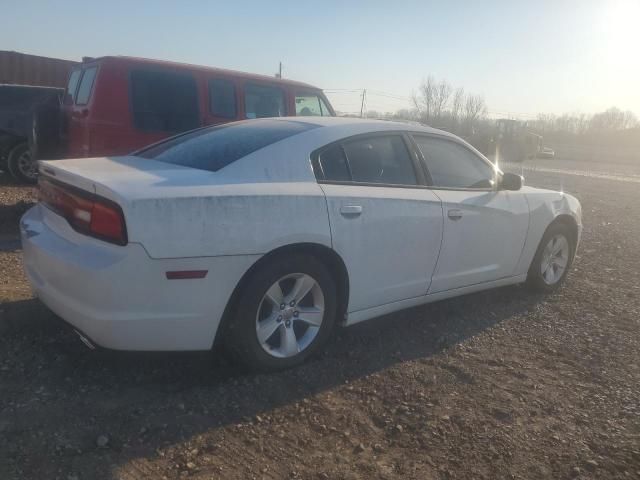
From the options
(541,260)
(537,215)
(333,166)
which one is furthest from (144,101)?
(541,260)

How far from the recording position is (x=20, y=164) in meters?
9.09

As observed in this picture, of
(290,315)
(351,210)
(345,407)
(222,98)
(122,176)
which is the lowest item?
(345,407)

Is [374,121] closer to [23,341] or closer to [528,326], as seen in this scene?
[528,326]

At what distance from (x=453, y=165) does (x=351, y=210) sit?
1.30 metres

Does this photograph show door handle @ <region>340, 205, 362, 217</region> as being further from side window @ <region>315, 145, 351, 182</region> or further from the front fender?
the front fender

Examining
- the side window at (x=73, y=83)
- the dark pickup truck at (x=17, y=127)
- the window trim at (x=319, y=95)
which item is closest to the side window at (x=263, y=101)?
the window trim at (x=319, y=95)

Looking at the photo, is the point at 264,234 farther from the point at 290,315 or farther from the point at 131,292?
the point at 131,292

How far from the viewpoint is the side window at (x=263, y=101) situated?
25.0 feet

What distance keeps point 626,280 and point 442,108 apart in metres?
51.1

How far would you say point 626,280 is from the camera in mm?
6000

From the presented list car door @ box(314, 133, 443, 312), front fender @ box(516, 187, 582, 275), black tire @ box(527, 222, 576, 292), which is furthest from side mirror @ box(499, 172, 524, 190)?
car door @ box(314, 133, 443, 312)

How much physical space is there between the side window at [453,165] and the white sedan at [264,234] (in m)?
0.01

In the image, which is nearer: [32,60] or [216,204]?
[216,204]

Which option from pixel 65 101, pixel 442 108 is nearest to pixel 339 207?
pixel 65 101
